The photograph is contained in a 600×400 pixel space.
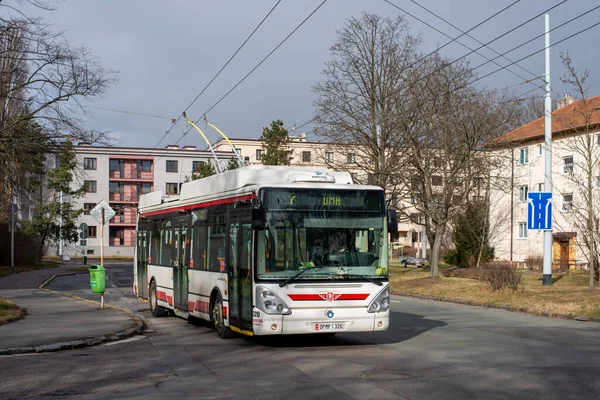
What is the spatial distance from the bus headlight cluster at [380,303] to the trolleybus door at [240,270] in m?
2.01

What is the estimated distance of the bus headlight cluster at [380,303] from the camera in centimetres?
1271

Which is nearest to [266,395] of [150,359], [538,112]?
[150,359]

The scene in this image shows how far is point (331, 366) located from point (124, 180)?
83258mm

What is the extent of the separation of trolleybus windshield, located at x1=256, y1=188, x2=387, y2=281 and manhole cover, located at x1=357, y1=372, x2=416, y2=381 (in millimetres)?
2695

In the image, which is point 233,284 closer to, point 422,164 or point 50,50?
point 50,50

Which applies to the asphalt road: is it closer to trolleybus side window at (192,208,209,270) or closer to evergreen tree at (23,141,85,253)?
trolleybus side window at (192,208,209,270)

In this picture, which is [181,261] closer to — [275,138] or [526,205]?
[526,205]

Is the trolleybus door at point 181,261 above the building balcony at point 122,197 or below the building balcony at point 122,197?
below

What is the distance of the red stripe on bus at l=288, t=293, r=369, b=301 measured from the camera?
1237cm

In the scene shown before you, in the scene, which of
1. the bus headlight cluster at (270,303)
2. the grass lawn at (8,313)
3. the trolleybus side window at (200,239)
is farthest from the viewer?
the grass lawn at (8,313)

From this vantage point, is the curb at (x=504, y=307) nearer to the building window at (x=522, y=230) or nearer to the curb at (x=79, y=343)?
the curb at (x=79, y=343)

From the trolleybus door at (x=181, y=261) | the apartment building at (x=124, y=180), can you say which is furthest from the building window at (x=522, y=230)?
the trolleybus door at (x=181, y=261)

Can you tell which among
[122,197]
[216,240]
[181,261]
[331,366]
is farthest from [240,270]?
[122,197]

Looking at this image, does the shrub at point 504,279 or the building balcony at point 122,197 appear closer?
the shrub at point 504,279
